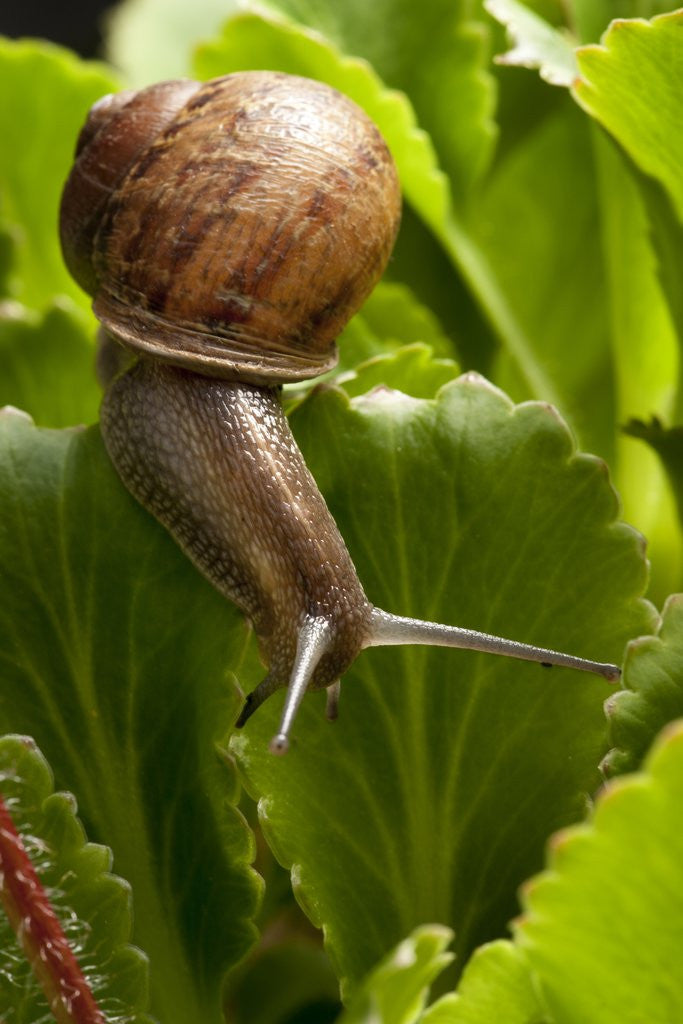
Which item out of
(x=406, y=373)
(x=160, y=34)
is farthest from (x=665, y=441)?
(x=160, y=34)

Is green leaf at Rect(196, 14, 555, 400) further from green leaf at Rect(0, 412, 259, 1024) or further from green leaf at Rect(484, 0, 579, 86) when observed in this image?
green leaf at Rect(0, 412, 259, 1024)

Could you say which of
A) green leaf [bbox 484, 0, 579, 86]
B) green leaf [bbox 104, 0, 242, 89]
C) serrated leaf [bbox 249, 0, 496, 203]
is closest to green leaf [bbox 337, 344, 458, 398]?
green leaf [bbox 484, 0, 579, 86]

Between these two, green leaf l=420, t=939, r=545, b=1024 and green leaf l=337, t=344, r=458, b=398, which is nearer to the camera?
green leaf l=420, t=939, r=545, b=1024

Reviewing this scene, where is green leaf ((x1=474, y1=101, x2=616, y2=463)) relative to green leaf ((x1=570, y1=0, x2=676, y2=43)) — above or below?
below

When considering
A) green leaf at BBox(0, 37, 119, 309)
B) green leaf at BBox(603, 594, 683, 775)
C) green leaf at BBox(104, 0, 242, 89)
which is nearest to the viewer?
green leaf at BBox(603, 594, 683, 775)

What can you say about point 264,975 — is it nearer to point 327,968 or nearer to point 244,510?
point 327,968

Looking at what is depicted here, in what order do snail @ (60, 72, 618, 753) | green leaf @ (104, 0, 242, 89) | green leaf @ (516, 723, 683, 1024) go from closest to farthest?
green leaf @ (516, 723, 683, 1024)
snail @ (60, 72, 618, 753)
green leaf @ (104, 0, 242, 89)

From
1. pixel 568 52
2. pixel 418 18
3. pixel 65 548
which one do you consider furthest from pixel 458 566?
pixel 418 18

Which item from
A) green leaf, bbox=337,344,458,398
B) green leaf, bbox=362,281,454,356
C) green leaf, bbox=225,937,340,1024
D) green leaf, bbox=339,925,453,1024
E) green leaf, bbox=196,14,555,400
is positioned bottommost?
green leaf, bbox=225,937,340,1024
